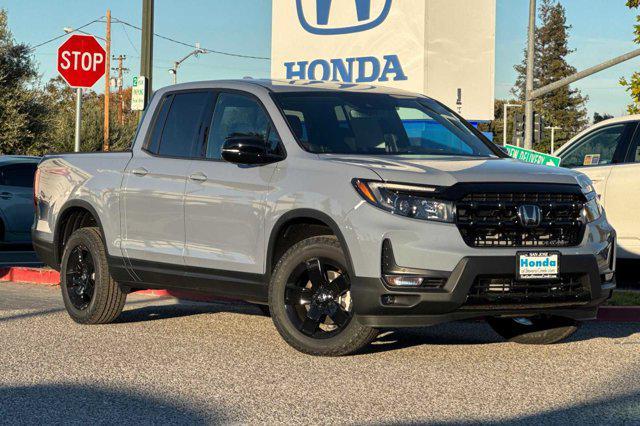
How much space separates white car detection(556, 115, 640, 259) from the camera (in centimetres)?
1260

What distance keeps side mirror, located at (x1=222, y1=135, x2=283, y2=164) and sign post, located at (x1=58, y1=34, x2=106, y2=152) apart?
316 inches

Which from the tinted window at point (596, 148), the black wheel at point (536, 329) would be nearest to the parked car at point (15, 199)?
the tinted window at point (596, 148)

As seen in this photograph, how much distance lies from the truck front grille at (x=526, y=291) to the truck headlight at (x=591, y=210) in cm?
44

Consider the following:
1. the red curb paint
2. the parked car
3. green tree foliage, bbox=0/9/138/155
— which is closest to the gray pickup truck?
the red curb paint

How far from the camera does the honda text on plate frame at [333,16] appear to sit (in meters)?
25.5

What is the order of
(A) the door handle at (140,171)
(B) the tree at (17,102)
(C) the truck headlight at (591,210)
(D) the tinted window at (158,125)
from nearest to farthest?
(C) the truck headlight at (591,210) → (A) the door handle at (140,171) → (D) the tinted window at (158,125) → (B) the tree at (17,102)

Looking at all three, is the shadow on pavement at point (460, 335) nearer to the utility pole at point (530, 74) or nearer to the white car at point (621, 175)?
the white car at point (621, 175)

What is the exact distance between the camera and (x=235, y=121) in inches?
340

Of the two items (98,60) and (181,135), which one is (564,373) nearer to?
(181,135)

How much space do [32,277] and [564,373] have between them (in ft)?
26.7

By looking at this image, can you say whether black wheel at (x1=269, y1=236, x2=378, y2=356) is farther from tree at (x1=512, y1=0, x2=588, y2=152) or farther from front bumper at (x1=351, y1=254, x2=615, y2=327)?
tree at (x1=512, y1=0, x2=588, y2=152)

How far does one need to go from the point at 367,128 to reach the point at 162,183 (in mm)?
1670

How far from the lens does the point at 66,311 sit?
10.3 meters

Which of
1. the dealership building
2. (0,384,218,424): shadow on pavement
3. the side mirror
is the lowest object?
(0,384,218,424): shadow on pavement
